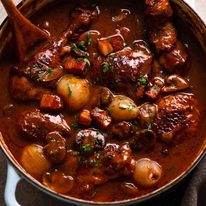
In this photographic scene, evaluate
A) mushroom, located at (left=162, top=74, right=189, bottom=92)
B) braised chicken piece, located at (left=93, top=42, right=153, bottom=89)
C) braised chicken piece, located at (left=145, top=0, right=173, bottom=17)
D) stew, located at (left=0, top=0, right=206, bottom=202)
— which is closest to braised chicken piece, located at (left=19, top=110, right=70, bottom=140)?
stew, located at (left=0, top=0, right=206, bottom=202)

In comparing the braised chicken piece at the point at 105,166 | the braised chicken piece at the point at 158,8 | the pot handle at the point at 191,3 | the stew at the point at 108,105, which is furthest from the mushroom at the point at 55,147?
the pot handle at the point at 191,3

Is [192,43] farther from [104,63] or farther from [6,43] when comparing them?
[6,43]

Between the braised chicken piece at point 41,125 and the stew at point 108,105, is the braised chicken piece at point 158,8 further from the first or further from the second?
the braised chicken piece at point 41,125

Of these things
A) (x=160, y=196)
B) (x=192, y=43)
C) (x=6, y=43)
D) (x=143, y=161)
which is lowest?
(x=160, y=196)

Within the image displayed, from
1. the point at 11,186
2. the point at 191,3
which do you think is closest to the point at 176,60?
the point at 191,3

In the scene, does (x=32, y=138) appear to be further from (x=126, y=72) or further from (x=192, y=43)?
(x=192, y=43)

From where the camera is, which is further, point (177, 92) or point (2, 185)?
point (2, 185)

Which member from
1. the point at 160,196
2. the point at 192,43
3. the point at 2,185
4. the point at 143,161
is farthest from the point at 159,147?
the point at 2,185

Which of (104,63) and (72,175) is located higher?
(104,63)
